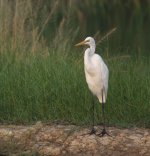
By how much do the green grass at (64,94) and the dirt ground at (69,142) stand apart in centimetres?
46

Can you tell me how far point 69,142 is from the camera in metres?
6.60

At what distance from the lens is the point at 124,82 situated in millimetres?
7793

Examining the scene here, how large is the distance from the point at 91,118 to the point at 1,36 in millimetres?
2152

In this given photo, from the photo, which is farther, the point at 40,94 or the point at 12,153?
the point at 40,94

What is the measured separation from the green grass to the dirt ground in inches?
18.2

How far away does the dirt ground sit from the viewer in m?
6.46

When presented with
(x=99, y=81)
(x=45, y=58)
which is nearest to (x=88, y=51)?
(x=99, y=81)

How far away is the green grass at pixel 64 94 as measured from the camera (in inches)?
291

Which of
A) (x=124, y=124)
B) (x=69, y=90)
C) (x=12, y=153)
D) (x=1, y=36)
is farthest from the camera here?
(x=1, y=36)

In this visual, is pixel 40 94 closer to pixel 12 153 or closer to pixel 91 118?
pixel 91 118

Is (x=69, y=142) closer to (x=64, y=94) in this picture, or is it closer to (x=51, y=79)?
(x=64, y=94)

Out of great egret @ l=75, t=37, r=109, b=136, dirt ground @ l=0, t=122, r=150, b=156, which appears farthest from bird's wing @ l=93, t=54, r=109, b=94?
dirt ground @ l=0, t=122, r=150, b=156

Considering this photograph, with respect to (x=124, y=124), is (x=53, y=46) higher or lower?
higher

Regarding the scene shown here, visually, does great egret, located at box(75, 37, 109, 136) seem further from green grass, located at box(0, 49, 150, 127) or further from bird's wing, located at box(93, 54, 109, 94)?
green grass, located at box(0, 49, 150, 127)
